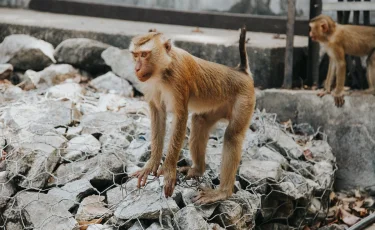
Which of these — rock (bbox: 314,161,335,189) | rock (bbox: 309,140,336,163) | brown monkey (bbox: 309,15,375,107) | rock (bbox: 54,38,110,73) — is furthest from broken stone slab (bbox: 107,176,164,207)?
rock (bbox: 54,38,110,73)

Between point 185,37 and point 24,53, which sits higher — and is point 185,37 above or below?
above

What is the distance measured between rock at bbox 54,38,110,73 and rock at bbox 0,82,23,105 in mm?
1088

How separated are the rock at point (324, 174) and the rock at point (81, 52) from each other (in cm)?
400

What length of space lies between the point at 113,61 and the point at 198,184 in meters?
3.96

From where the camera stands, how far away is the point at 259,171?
7391mm

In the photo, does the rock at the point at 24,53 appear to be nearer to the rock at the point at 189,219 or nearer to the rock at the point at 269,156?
the rock at the point at 269,156

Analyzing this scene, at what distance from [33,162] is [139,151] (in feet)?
4.02

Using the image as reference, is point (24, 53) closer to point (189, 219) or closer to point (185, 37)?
point (185, 37)

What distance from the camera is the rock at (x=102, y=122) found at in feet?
25.5

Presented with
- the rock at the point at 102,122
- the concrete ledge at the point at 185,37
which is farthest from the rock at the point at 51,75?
the rock at the point at 102,122

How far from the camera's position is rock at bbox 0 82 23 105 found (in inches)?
351

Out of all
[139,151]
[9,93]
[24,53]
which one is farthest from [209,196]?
[24,53]

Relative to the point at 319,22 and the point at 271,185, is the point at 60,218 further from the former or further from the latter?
the point at 319,22

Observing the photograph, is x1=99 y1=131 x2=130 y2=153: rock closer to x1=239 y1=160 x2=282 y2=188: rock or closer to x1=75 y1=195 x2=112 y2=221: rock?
x1=75 y1=195 x2=112 y2=221: rock
